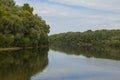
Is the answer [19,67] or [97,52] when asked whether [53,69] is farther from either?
[97,52]

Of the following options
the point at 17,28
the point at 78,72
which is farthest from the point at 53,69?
the point at 17,28

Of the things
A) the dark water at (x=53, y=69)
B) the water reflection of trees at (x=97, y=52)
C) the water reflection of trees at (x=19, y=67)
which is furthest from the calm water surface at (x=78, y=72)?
the water reflection of trees at (x=97, y=52)

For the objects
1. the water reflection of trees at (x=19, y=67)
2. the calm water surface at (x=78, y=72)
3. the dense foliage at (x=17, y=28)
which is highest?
the dense foliage at (x=17, y=28)

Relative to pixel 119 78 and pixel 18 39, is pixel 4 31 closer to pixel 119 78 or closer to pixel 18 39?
pixel 18 39

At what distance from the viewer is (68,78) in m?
33.7

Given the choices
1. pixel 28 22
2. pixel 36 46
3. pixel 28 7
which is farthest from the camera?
pixel 28 7

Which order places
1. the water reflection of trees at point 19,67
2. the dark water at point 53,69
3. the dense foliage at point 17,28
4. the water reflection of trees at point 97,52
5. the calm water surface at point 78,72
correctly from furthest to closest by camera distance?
the water reflection of trees at point 97,52 < the dense foliage at point 17,28 < the calm water surface at point 78,72 < the dark water at point 53,69 < the water reflection of trees at point 19,67

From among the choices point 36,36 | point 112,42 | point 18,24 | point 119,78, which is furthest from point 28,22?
point 112,42

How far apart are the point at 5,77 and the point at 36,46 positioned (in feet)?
229

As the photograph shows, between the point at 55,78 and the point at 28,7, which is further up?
the point at 28,7

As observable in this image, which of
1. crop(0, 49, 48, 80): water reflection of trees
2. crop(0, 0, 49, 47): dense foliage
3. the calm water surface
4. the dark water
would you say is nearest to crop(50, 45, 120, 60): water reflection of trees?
crop(0, 0, 49, 47): dense foliage

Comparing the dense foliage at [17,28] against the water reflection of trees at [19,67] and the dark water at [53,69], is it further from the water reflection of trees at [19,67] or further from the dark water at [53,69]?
the water reflection of trees at [19,67]

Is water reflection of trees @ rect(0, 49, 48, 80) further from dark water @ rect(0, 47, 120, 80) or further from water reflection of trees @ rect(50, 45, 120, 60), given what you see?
water reflection of trees @ rect(50, 45, 120, 60)

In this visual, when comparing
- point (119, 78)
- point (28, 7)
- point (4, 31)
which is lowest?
point (119, 78)
